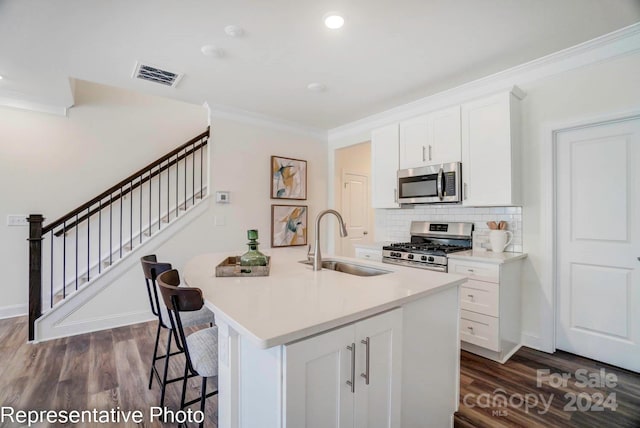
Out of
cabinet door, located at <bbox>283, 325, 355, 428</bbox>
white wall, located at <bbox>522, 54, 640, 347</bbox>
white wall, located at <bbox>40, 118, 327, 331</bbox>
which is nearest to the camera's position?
cabinet door, located at <bbox>283, 325, 355, 428</bbox>

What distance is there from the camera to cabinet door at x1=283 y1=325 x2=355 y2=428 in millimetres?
954

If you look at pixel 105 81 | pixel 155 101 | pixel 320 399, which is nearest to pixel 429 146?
pixel 320 399

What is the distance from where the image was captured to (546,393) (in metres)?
2.07

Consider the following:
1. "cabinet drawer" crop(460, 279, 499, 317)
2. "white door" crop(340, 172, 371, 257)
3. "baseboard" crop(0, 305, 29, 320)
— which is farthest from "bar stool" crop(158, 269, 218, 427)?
Result: "white door" crop(340, 172, 371, 257)

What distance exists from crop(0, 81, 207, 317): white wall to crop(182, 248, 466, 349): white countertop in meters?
2.94

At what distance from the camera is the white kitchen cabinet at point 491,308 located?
2.50 m

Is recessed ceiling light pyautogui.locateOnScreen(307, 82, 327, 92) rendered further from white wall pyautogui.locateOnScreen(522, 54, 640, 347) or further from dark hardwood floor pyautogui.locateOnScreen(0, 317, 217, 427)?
dark hardwood floor pyautogui.locateOnScreen(0, 317, 217, 427)

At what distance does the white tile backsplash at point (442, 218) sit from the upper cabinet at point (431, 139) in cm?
62

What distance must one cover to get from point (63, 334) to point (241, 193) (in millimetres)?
2414

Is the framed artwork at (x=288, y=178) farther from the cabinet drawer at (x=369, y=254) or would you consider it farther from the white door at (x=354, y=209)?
the cabinet drawer at (x=369, y=254)

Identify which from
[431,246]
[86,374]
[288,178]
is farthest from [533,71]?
[86,374]

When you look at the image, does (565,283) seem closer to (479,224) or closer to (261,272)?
(479,224)

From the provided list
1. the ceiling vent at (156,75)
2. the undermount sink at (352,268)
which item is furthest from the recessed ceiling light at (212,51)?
the undermount sink at (352,268)

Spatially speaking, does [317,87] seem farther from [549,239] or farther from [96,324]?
[96,324]
